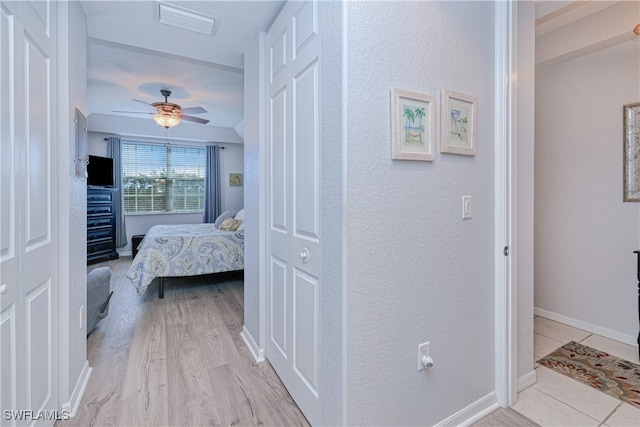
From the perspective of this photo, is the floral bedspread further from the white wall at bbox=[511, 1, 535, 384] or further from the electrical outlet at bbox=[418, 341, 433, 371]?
the white wall at bbox=[511, 1, 535, 384]

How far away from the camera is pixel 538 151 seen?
Result: 9.63ft

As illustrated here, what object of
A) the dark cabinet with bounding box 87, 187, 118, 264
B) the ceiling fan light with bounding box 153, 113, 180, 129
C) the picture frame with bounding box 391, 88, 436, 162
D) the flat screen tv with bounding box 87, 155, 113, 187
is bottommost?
the dark cabinet with bounding box 87, 187, 118, 264

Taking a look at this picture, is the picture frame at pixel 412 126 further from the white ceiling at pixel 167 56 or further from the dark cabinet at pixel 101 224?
the dark cabinet at pixel 101 224

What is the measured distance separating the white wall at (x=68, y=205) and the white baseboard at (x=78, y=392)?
22 millimetres

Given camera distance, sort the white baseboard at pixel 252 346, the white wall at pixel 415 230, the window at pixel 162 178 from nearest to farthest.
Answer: the white wall at pixel 415 230, the white baseboard at pixel 252 346, the window at pixel 162 178

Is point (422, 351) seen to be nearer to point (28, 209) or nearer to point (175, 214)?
point (28, 209)

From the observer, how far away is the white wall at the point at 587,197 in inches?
94.0

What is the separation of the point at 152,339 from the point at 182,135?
463 cm

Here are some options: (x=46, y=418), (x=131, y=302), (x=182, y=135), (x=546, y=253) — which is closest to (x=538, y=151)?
(x=546, y=253)

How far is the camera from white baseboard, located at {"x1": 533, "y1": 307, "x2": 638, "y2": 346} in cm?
239

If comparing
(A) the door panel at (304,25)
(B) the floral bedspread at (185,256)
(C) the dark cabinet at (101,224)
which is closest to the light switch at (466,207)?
(A) the door panel at (304,25)

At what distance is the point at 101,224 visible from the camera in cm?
528

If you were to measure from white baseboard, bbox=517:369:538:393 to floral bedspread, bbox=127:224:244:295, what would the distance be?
10.0 ft

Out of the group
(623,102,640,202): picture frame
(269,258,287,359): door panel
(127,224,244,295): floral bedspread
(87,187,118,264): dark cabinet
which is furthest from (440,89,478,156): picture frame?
(87,187,118,264): dark cabinet
